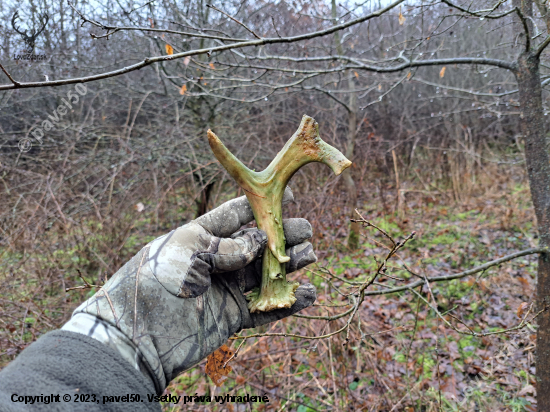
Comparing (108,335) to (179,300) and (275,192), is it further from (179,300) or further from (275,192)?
(275,192)

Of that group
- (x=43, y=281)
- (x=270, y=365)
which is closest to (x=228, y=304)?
(x=270, y=365)

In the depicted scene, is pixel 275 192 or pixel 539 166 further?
pixel 539 166

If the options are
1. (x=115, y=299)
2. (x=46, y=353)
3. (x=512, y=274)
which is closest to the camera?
(x=46, y=353)

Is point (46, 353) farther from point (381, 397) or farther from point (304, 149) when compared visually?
point (381, 397)

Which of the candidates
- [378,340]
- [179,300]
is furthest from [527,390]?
[179,300]

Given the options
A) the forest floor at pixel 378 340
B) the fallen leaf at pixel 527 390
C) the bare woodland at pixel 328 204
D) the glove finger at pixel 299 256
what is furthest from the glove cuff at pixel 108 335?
the fallen leaf at pixel 527 390

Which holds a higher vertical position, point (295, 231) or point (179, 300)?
point (295, 231)

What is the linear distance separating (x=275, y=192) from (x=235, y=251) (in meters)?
0.41

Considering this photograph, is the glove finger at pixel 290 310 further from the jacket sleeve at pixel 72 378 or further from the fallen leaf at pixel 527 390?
the fallen leaf at pixel 527 390

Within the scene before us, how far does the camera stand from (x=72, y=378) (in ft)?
3.90

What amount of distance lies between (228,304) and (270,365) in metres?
1.63

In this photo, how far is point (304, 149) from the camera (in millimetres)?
1886

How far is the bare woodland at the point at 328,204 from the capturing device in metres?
2.20

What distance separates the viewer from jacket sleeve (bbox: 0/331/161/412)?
1.10 metres
